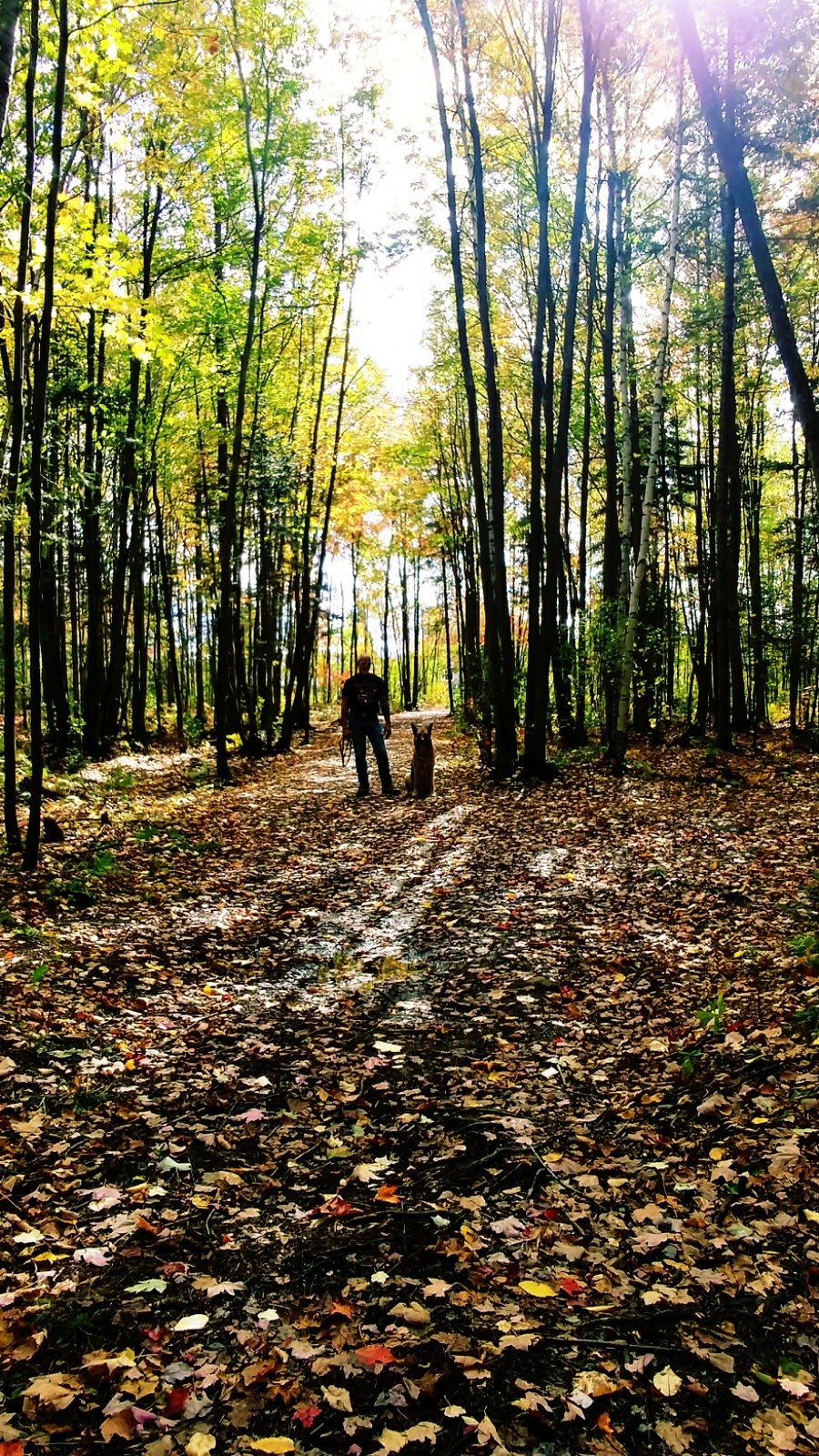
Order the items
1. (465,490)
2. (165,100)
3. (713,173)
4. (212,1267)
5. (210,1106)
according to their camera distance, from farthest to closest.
Answer: (465,490) → (713,173) → (165,100) → (210,1106) → (212,1267)

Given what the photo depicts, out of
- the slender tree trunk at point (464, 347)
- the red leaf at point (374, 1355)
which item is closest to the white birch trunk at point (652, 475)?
the slender tree trunk at point (464, 347)

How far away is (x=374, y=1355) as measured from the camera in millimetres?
2783

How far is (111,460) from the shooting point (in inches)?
759

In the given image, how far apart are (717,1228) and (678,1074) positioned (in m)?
1.24

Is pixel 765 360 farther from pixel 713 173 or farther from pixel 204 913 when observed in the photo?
pixel 204 913

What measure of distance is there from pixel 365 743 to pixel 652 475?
6433mm

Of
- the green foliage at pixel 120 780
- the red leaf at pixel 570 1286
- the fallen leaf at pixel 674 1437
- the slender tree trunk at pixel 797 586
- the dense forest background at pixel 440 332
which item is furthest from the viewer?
the slender tree trunk at pixel 797 586

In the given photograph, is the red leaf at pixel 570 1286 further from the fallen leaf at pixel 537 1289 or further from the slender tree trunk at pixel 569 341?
the slender tree trunk at pixel 569 341

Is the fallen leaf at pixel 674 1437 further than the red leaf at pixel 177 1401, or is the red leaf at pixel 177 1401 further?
the red leaf at pixel 177 1401

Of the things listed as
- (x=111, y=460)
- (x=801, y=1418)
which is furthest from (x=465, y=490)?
(x=801, y=1418)

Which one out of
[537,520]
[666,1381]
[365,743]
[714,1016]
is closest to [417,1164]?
[666,1381]

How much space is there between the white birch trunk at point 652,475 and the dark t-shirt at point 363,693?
13.7 ft

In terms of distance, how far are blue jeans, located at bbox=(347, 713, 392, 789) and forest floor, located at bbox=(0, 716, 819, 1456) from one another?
5.13 meters

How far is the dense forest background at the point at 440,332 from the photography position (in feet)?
30.3
